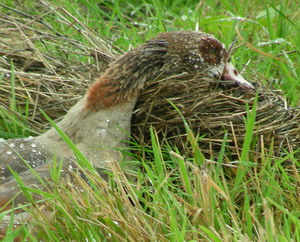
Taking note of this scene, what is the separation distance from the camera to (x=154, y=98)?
14.3 feet

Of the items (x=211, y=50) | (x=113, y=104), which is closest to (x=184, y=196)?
(x=113, y=104)

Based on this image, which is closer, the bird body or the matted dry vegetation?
the bird body

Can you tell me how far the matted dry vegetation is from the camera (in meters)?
4.30

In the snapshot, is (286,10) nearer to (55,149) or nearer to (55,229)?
(55,149)

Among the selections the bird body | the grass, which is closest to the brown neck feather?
the bird body

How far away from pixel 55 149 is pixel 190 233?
1.18 meters

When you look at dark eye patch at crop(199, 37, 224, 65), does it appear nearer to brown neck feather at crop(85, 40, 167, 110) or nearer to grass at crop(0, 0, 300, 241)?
brown neck feather at crop(85, 40, 167, 110)

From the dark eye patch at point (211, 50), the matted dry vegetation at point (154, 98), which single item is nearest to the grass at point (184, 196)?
the matted dry vegetation at point (154, 98)

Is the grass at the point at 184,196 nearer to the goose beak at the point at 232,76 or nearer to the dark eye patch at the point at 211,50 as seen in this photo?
the goose beak at the point at 232,76

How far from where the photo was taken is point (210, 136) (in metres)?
4.32

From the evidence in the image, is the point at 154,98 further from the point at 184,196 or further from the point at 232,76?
the point at 184,196

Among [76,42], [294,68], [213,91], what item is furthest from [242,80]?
[76,42]

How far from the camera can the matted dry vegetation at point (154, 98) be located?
14.1 feet

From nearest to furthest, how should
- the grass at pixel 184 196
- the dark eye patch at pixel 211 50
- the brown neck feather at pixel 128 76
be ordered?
the grass at pixel 184 196 < the brown neck feather at pixel 128 76 < the dark eye patch at pixel 211 50
